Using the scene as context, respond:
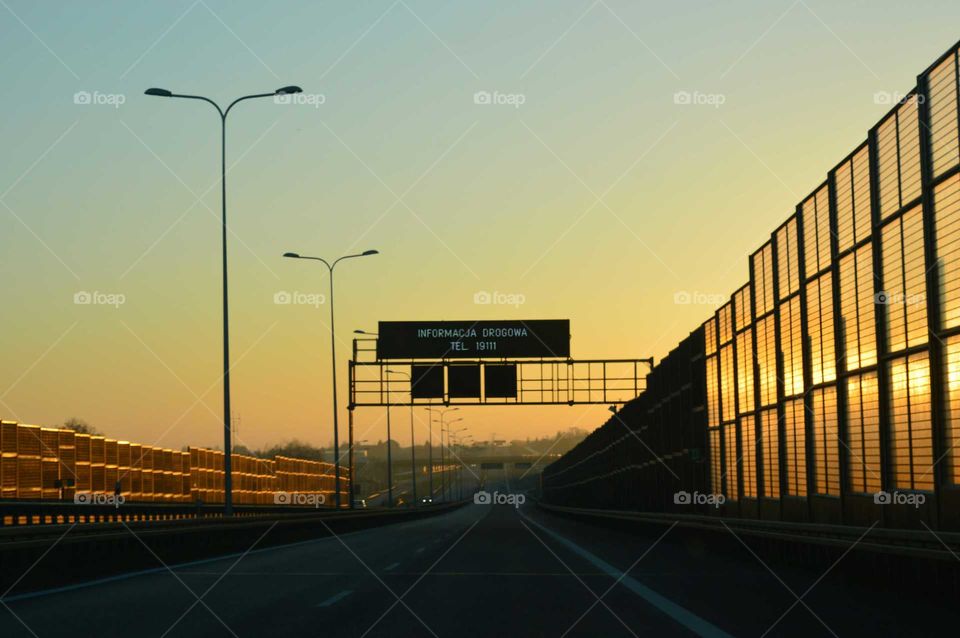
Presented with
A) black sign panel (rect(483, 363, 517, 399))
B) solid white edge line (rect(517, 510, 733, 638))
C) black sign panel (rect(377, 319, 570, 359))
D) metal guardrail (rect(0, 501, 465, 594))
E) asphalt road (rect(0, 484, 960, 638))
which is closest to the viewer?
solid white edge line (rect(517, 510, 733, 638))

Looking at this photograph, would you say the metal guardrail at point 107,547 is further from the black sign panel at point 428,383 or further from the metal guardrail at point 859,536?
the black sign panel at point 428,383

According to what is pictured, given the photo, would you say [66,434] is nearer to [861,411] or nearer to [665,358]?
[665,358]

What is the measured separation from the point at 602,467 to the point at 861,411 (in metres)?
60.6

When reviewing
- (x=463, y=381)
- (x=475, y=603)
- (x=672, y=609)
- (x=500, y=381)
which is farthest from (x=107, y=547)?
(x=500, y=381)

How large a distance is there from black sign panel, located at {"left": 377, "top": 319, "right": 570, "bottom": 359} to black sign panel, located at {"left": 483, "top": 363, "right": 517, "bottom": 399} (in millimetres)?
645

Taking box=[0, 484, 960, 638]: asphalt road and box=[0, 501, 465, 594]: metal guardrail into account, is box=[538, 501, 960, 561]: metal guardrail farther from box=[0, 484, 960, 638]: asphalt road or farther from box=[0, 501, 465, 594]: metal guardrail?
box=[0, 501, 465, 594]: metal guardrail

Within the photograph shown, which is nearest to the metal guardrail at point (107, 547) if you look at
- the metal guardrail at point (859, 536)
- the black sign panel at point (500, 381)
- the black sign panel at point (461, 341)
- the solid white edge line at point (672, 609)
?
the solid white edge line at point (672, 609)

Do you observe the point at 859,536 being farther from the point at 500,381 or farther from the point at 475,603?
the point at 500,381

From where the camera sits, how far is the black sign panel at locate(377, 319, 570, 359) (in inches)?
2480

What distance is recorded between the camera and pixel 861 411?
1024 inches

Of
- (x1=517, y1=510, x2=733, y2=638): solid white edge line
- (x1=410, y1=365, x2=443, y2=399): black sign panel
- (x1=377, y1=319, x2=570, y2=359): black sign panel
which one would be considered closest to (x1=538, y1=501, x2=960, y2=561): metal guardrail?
(x1=517, y1=510, x2=733, y2=638): solid white edge line

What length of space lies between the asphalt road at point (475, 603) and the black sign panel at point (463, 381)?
37.3 m

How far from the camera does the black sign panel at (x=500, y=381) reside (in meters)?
63.3

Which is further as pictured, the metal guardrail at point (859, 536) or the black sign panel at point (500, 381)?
the black sign panel at point (500, 381)
